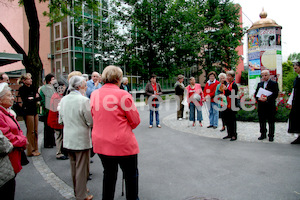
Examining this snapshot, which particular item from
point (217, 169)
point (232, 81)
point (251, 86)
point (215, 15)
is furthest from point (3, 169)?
point (215, 15)

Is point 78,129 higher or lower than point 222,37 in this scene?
lower

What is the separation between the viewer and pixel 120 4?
73.1 feet

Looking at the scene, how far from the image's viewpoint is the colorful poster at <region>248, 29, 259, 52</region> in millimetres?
11128

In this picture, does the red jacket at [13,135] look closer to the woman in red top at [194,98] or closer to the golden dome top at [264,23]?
the woman in red top at [194,98]

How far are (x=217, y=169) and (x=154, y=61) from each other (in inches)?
736

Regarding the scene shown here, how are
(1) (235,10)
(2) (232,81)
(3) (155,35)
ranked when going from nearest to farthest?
(2) (232,81)
(3) (155,35)
(1) (235,10)

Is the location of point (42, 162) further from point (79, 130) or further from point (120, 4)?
point (120, 4)

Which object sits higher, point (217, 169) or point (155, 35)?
point (155, 35)

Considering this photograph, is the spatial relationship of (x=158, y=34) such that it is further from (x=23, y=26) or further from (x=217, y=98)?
(x=217, y=98)

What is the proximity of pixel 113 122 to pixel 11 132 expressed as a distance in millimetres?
1171

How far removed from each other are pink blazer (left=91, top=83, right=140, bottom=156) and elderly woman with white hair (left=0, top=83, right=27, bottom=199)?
89cm

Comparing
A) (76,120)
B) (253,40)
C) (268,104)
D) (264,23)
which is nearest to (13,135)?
(76,120)

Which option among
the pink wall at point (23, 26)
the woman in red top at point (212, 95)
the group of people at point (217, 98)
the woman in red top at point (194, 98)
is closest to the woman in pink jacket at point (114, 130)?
the group of people at point (217, 98)

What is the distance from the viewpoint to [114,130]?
2.74 metres
